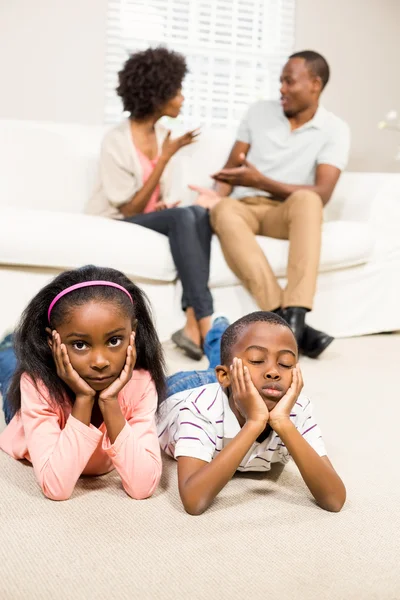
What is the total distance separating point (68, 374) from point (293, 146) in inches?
75.7

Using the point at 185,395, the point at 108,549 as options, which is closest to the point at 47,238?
the point at 185,395

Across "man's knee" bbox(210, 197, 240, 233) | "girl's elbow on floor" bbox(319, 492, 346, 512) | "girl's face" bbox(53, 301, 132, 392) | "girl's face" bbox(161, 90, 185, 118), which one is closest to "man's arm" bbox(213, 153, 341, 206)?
"man's knee" bbox(210, 197, 240, 233)

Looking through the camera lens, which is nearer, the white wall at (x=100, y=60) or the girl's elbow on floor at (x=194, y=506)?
the girl's elbow on floor at (x=194, y=506)

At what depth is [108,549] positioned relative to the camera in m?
1.06

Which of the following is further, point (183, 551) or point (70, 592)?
point (183, 551)

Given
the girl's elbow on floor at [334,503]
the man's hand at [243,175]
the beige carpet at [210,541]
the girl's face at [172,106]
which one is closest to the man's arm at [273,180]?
the man's hand at [243,175]

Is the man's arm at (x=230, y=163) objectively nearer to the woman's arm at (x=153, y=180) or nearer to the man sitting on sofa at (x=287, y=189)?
the man sitting on sofa at (x=287, y=189)

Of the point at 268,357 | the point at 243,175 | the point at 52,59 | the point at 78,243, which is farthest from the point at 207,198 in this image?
the point at 52,59

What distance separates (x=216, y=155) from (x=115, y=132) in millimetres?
594

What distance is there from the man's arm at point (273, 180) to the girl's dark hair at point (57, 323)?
1385 millimetres

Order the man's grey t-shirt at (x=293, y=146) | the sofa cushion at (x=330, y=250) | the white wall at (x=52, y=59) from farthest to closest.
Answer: the white wall at (x=52, y=59), the man's grey t-shirt at (x=293, y=146), the sofa cushion at (x=330, y=250)

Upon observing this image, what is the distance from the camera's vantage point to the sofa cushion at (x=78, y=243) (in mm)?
2324

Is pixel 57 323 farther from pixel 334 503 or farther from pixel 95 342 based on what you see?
pixel 334 503

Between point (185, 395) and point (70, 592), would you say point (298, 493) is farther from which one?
point (70, 592)
